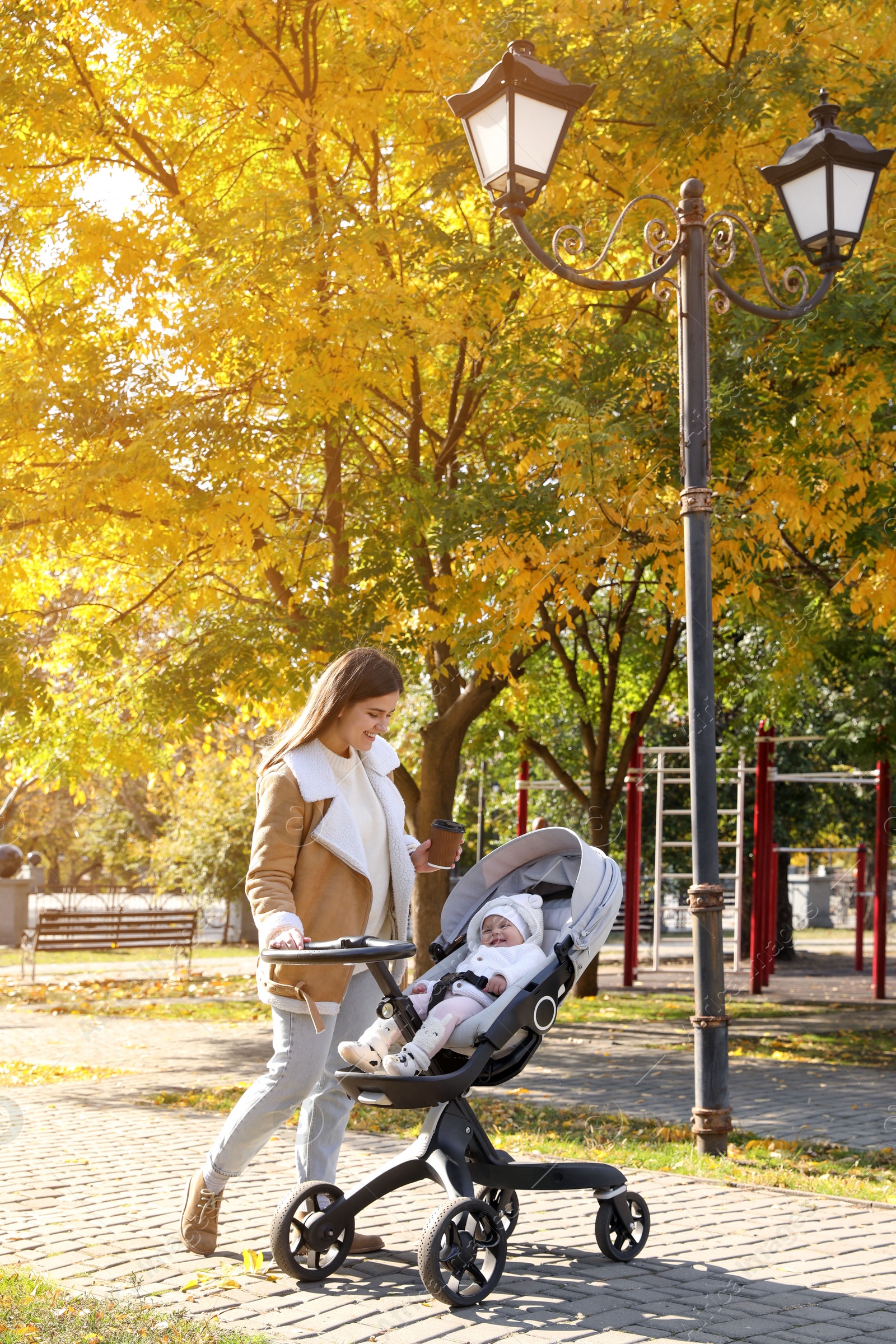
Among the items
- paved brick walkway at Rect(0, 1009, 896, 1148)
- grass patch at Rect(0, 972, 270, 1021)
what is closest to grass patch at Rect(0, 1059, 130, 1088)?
paved brick walkway at Rect(0, 1009, 896, 1148)

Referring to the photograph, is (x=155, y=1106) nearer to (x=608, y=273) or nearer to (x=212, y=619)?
(x=212, y=619)

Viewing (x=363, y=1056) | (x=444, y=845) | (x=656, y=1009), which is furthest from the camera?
(x=656, y=1009)

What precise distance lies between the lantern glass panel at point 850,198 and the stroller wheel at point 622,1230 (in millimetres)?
4886

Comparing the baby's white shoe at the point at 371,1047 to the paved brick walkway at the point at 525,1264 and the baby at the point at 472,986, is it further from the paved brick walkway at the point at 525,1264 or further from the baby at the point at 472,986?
the paved brick walkway at the point at 525,1264

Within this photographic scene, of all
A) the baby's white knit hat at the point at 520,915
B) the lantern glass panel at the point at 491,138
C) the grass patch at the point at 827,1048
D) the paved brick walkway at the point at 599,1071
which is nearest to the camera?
the baby's white knit hat at the point at 520,915

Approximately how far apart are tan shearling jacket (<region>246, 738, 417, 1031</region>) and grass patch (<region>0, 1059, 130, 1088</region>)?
5354mm

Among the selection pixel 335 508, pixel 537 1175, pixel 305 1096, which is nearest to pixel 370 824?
pixel 305 1096

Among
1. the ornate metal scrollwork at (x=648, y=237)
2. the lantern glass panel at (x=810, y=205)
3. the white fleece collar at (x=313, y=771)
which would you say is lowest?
the white fleece collar at (x=313, y=771)

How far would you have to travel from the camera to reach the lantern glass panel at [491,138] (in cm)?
648

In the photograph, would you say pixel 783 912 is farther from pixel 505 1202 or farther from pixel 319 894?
pixel 319 894

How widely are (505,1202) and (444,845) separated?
116 cm

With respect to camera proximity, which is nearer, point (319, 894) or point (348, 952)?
point (348, 952)

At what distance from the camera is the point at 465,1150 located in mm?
4137

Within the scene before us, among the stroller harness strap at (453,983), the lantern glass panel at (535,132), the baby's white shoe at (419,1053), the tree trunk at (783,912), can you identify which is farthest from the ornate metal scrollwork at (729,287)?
the tree trunk at (783,912)
